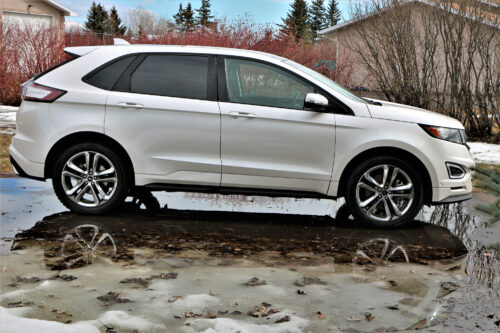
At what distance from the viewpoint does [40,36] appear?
22422 millimetres

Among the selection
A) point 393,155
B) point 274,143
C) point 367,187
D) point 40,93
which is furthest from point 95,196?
point 393,155

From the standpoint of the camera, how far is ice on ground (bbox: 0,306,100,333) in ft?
12.7

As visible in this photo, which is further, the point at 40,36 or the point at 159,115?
the point at 40,36

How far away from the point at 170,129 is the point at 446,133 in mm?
2962

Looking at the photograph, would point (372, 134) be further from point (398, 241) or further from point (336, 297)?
point (336, 297)

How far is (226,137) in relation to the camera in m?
6.92

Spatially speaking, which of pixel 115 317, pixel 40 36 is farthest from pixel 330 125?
pixel 40 36

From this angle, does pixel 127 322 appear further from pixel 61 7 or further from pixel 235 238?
pixel 61 7

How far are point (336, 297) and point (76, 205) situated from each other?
3.57 meters

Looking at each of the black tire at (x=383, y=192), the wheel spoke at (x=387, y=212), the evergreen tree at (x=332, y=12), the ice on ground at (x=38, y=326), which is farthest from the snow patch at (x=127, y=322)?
the evergreen tree at (x=332, y=12)

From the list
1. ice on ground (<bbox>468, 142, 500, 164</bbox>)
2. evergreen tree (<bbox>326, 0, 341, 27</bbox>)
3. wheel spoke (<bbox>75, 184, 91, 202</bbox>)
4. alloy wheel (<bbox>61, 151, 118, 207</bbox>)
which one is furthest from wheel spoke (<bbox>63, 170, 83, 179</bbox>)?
evergreen tree (<bbox>326, 0, 341, 27</bbox>)

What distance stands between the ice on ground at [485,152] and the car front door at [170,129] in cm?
772

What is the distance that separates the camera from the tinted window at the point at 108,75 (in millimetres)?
7113

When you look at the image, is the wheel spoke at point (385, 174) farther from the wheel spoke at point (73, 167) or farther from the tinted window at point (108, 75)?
the wheel spoke at point (73, 167)
